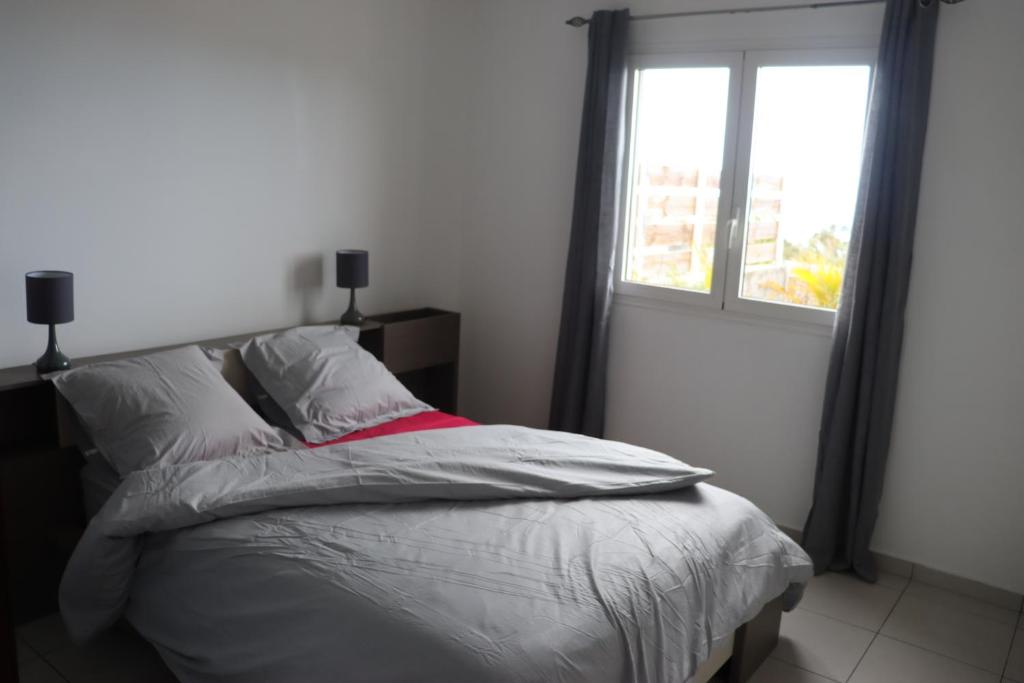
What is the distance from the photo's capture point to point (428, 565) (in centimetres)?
216

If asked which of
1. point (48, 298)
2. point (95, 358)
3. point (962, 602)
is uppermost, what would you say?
point (48, 298)

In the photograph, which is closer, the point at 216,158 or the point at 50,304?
the point at 50,304

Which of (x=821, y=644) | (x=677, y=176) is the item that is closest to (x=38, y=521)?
(x=821, y=644)

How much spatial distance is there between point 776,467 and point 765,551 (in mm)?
1173

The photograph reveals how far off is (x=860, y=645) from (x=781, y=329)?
4.31 feet

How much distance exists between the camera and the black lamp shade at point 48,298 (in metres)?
2.75

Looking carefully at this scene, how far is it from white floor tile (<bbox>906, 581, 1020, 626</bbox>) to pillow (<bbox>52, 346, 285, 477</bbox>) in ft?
8.36

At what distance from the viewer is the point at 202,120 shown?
336 cm

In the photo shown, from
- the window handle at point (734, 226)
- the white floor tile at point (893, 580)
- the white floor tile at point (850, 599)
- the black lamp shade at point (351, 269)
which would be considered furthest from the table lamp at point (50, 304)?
the white floor tile at point (893, 580)

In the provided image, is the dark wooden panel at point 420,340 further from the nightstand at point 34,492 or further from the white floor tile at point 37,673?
the white floor tile at point 37,673

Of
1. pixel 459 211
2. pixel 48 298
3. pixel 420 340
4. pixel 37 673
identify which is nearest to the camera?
pixel 37 673

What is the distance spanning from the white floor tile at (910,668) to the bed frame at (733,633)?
1.01ft

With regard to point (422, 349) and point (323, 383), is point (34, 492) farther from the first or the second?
point (422, 349)

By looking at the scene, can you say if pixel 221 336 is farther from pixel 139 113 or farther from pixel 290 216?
pixel 139 113
